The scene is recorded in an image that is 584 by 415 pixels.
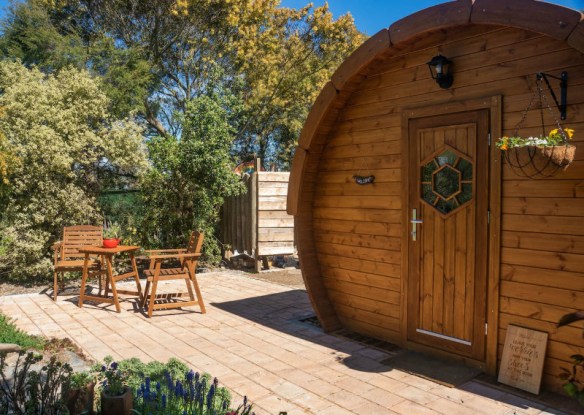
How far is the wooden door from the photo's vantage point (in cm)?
408

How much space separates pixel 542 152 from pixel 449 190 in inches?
44.0

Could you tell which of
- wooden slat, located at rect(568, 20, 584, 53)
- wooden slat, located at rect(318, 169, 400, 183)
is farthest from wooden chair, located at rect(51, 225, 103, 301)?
wooden slat, located at rect(568, 20, 584, 53)

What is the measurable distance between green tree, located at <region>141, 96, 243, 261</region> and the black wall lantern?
533 cm

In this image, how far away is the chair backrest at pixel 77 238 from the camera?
709cm

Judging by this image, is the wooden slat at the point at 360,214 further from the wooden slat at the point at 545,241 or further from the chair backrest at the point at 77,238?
the chair backrest at the point at 77,238

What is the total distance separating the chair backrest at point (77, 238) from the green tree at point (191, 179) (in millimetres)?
2053

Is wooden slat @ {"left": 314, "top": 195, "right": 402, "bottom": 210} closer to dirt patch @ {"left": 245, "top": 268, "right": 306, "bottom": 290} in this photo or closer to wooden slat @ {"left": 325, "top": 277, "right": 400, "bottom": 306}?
wooden slat @ {"left": 325, "top": 277, "right": 400, "bottom": 306}

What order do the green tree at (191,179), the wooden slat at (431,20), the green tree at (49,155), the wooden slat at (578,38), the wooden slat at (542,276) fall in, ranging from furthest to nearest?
1. the green tree at (191,179)
2. the green tree at (49,155)
3. the wooden slat at (431,20)
4. the wooden slat at (542,276)
5. the wooden slat at (578,38)

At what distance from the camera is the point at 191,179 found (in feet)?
30.2

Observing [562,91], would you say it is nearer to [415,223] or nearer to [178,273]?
[415,223]

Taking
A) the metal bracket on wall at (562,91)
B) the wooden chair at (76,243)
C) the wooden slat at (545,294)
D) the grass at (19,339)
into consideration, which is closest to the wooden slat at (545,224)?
the wooden slat at (545,294)

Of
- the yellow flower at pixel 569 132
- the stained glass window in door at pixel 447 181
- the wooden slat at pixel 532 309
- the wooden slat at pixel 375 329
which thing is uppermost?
the yellow flower at pixel 569 132

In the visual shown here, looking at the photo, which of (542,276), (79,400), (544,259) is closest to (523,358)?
(542,276)

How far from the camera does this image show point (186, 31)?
1514cm
